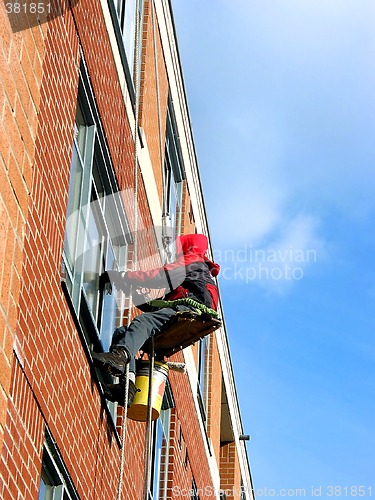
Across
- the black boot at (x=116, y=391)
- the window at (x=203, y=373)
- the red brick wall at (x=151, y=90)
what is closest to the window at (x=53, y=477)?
the black boot at (x=116, y=391)

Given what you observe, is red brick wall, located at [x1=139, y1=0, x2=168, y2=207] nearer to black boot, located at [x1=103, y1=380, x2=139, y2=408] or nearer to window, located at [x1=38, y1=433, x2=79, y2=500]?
black boot, located at [x1=103, y1=380, x2=139, y2=408]

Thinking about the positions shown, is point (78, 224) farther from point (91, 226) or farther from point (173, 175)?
point (173, 175)

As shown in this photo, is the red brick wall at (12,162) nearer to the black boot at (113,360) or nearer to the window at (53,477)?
the window at (53,477)

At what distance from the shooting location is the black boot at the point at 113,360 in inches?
425

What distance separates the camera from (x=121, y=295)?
13141 mm

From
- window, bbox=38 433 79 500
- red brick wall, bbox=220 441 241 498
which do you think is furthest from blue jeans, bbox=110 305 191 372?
red brick wall, bbox=220 441 241 498

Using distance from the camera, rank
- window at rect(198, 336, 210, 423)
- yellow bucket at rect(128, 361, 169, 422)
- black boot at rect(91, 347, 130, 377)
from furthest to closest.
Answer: window at rect(198, 336, 210, 423), yellow bucket at rect(128, 361, 169, 422), black boot at rect(91, 347, 130, 377)

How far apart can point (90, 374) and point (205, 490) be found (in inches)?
399

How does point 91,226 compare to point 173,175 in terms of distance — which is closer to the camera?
point 91,226

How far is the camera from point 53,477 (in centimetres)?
957

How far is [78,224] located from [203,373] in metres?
11.4

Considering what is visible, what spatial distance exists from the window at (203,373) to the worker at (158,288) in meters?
8.19

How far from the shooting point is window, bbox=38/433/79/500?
365 inches

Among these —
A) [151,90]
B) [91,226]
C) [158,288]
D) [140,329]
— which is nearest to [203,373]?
[151,90]
